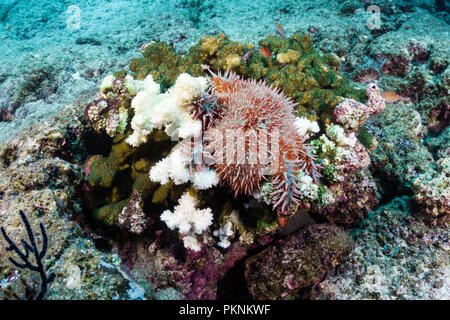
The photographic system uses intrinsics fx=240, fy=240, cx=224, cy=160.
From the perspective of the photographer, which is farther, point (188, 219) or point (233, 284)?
point (233, 284)

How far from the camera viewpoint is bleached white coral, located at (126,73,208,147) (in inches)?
87.8

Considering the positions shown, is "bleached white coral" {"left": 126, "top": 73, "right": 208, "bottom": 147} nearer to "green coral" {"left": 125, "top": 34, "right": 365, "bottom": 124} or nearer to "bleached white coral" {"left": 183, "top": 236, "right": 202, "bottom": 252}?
"bleached white coral" {"left": 183, "top": 236, "right": 202, "bottom": 252}

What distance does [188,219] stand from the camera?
8.59 feet

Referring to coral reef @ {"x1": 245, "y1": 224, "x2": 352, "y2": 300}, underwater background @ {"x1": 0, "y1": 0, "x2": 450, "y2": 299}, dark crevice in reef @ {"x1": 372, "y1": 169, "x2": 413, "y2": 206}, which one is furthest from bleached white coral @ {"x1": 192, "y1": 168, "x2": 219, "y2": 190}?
dark crevice in reef @ {"x1": 372, "y1": 169, "x2": 413, "y2": 206}

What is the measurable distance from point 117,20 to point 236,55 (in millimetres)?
7482

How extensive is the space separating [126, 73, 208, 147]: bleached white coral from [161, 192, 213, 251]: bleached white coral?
0.75 m

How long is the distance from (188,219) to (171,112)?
3.77ft

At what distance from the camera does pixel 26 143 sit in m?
3.04

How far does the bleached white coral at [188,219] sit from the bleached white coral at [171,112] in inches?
29.3

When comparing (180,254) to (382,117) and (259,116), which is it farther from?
(382,117)

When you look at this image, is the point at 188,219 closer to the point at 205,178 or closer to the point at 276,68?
the point at 205,178

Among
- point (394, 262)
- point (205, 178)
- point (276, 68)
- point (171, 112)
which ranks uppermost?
point (171, 112)

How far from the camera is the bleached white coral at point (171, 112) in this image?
2230 millimetres

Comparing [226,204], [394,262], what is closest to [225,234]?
[226,204]
